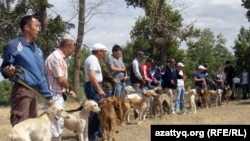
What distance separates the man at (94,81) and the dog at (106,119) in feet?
0.51

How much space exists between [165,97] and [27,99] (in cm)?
819

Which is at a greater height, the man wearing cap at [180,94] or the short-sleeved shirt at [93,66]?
the short-sleeved shirt at [93,66]

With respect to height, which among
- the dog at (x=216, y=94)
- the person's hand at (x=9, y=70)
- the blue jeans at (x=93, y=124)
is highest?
the person's hand at (x=9, y=70)

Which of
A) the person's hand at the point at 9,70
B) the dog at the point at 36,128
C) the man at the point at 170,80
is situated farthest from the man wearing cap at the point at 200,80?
the person's hand at the point at 9,70

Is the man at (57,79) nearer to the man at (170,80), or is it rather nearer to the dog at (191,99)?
the man at (170,80)

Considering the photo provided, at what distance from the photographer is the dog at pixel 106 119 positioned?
810 centimetres

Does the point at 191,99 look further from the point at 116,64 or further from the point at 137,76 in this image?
the point at 116,64

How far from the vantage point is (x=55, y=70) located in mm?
6469

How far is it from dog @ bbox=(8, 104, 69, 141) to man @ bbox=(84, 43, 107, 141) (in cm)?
178

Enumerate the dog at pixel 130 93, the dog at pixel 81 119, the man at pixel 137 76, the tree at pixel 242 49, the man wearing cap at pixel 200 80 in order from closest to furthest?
the dog at pixel 81 119, the dog at pixel 130 93, the man at pixel 137 76, the man wearing cap at pixel 200 80, the tree at pixel 242 49

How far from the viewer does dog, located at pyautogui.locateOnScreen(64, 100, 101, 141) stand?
7.57 metres

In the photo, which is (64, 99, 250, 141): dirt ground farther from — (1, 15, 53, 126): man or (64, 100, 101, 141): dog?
(1, 15, 53, 126): man

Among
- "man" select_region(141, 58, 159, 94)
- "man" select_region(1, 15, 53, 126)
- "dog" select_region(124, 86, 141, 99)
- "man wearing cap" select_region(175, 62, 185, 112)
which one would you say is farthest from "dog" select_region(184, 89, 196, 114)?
"man" select_region(1, 15, 53, 126)

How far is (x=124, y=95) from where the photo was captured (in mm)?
10992
